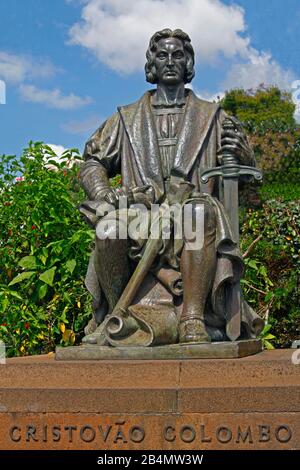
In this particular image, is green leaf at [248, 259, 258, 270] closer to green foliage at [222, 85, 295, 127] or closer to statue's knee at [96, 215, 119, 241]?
statue's knee at [96, 215, 119, 241]

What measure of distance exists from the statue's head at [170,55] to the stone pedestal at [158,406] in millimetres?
2439

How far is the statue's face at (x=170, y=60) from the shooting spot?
19.8 feet

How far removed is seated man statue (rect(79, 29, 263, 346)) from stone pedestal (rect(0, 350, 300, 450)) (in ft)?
1.31

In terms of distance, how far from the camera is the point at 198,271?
5.06 m

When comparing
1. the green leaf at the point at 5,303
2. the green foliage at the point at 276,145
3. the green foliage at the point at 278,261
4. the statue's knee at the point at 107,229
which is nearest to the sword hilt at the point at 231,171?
the statue's knee at the point at 107,229

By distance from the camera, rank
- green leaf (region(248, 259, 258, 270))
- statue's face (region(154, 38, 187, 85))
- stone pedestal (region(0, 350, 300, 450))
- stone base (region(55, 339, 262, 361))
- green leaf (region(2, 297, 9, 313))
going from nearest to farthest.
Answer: stone pedestal (region(0, 350, 300, 450)) < stone base (region(55, 339, 262, 361)) < statue's face (region(154, 38, 187, 85)) < green leaf (region(2, 297, 9, 313)) < green leaf (region(248, 259, 258, 270))

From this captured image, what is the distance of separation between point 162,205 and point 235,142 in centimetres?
72

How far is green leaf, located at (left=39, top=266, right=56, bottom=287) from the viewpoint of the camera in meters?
7.37

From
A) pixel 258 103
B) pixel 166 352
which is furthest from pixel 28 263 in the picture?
pixel 258 103

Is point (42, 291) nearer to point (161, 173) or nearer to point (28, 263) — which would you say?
point (28, 263)

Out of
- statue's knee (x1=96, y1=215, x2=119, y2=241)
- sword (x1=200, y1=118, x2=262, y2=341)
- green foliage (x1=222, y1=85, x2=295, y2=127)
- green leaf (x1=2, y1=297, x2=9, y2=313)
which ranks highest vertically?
green foliage (x1=222, y1=85, x2=295, y2=127)

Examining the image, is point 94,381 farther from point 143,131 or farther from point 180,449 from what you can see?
point 143,131

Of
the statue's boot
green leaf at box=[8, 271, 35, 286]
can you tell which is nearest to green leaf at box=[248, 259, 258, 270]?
green leaf at box=[8, 271, 35, 286]
